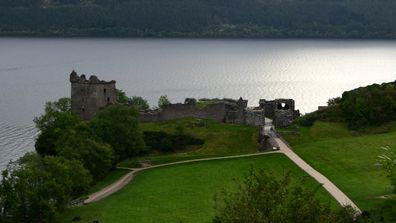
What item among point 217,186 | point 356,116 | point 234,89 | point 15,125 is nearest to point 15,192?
point 217,186

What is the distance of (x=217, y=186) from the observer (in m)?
54.1

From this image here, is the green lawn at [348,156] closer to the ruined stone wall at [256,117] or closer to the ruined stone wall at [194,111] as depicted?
the ruined stone wall at [256,117]

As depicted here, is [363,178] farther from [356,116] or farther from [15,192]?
[15,192]

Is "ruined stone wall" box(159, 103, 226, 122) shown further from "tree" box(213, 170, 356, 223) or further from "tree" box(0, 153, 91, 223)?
"tree" box(213, 170, 356, 223)

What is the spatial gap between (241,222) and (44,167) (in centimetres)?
2699

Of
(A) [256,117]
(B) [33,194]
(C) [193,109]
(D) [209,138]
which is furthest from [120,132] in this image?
(B) [33,194]

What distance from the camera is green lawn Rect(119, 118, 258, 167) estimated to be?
66.5m

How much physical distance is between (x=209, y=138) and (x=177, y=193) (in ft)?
55.2

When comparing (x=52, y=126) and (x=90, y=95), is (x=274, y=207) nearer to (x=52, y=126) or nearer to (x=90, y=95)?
(x=52, y=126)

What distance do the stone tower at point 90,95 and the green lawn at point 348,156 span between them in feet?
73.2

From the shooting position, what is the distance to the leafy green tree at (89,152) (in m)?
60.4

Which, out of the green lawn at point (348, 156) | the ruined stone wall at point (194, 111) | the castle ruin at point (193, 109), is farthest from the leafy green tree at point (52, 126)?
the green lawn at point (348, 156)

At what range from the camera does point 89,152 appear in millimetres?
61062

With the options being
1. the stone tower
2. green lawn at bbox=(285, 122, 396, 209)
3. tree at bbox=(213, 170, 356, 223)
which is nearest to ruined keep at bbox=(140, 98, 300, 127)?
green lawn at bbox=(285, 122, 396, 209)
